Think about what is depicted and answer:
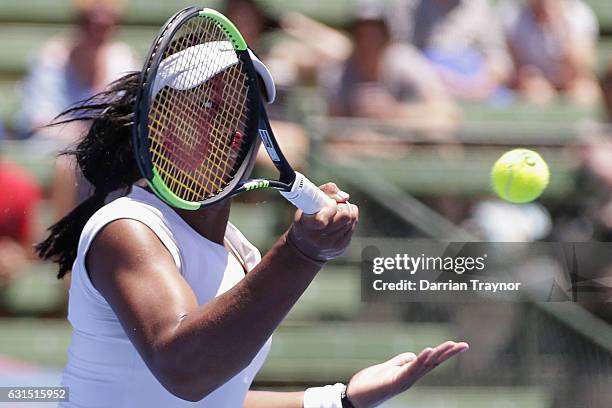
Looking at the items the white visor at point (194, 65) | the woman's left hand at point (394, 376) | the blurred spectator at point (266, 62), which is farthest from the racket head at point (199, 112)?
the blurred spectator at point (266, 62)

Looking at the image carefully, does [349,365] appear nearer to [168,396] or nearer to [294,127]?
[294,127]

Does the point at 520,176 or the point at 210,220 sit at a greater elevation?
the point at 210,220

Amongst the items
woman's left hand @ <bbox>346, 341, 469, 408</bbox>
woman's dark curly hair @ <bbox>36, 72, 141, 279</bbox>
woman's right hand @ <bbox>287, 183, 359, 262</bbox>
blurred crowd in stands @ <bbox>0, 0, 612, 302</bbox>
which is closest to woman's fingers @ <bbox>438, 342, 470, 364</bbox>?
Answer: woman's left hand @ <bbox>346, 341, 469, 408</bbox>

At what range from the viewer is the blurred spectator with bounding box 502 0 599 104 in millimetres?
4371

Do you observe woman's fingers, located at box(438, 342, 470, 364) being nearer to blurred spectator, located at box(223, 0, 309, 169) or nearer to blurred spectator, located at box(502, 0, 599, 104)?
blurred spectator, located at box(223, 0, 309, 169)

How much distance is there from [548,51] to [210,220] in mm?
2823

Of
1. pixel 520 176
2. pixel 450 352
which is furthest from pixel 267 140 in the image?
pixel 520 176

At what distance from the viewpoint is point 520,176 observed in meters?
3.76

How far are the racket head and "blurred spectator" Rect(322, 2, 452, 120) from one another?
2.18 metres

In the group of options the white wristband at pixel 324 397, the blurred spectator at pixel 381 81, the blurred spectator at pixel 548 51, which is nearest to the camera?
the white wristband at pixel 324 397

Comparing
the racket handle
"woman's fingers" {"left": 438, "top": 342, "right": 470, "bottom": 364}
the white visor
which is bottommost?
"woman's fingers" {"left": 438, "top": 342, "right": 470, "bottom": 364}

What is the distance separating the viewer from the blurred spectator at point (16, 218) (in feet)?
12.5

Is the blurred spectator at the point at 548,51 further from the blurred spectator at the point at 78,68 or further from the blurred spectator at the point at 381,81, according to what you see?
the blurred spectator at the point at 78,68

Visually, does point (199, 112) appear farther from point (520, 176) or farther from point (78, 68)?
point (78, 68)
